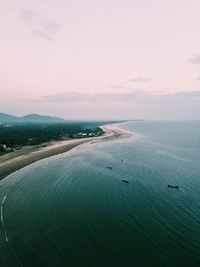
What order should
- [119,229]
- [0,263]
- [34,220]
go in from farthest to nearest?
[34,220], [119,229], [0,263]

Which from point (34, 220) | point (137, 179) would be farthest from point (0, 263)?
point (137, 179)

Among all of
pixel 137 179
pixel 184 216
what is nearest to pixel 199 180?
pixel 137 179

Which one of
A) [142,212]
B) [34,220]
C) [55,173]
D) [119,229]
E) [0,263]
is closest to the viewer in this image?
[0,263]

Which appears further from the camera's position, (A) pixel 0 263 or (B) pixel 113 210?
(B) pixel 113 210

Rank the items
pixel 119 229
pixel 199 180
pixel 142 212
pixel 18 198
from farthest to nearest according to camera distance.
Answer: pixel 199 180
pixel 18 198
pixel 142 212
pixel 119 229

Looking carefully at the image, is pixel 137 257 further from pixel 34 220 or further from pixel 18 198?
pixel 18 198

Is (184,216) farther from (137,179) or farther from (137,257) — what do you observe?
(137,179)
